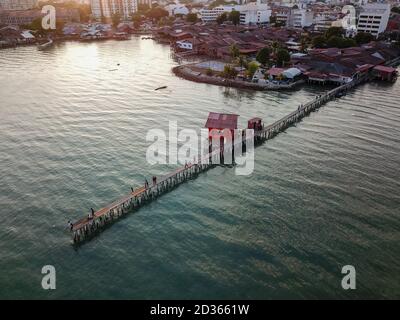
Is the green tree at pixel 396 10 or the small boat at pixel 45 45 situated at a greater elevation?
the green tree at pixel 396 10

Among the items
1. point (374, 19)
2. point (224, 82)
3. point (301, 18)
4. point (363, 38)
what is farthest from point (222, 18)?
point (224, 82)

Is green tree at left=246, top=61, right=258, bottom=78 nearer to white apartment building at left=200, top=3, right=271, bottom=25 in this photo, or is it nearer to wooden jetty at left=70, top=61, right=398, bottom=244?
wooden jetty at left=70, top=61, right=398, bottom=244

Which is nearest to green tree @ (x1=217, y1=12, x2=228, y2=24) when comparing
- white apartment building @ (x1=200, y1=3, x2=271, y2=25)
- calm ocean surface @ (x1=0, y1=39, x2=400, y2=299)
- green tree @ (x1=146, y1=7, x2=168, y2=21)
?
white apartment building @ (x1=200, y1=3, x2=271, y2=25)

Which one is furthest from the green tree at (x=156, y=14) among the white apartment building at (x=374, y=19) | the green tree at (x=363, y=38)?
the green tree at (x=363, y=38)

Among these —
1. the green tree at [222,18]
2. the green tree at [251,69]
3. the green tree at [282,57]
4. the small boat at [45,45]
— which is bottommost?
the green tree at [251,69]

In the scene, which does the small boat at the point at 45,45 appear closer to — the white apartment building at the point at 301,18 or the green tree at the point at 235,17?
the green tree at the point at 235,17

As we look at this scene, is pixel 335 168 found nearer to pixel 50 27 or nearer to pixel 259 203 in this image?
pixel 259 203
